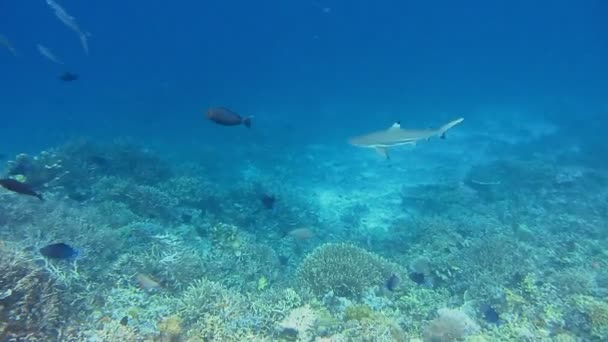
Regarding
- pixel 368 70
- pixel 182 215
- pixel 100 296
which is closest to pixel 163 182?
pixel 182 215

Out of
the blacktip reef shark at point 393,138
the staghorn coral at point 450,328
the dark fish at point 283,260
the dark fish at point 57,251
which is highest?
the blacktip reef shark at point 393,138

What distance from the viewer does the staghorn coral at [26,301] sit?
16.2 ft

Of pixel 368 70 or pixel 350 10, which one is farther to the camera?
pixel 350 10

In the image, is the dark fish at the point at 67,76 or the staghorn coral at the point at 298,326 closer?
the staghorn coral at the point at 298,326

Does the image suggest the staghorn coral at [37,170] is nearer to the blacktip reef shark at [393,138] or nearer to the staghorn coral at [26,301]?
the staghorn coral at [26,301]

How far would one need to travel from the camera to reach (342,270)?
830 centimetres

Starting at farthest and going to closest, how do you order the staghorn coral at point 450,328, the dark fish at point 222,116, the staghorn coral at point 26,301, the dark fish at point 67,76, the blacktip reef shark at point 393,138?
the dark fish at point 67,76
the blacktip reef shark at point 393,138
the dark fish at point 222,116
the staghorn coral at point 450,328
the staghorn coral at point 26,301

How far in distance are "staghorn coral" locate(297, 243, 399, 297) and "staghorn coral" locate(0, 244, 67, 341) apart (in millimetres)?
4366

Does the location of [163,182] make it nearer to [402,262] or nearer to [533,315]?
[402,262]

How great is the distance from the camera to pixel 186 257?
8234mm

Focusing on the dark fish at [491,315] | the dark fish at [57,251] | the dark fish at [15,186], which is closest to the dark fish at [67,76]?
the dark fish at [15,186]

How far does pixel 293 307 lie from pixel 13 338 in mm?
3996

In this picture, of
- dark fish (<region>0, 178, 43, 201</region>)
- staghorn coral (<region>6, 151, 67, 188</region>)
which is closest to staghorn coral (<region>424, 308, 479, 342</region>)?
dark fish (<region>0, 178, 43, 201</region>)

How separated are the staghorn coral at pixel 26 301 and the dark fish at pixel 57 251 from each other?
0.56 m
